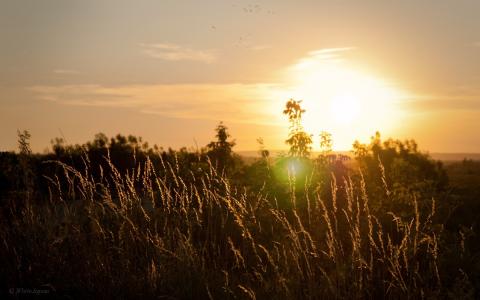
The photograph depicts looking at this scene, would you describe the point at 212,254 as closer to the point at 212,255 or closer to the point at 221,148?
the point at 212,255

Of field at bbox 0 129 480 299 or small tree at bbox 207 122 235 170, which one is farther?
small tree at bbox 207 122 235 170

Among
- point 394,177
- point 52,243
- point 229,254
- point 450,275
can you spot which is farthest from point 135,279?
point 394,177

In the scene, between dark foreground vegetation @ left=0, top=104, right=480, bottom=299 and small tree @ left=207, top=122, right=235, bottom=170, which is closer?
dark foreground vegetation @ left=0, top=104, right=480, bottom=299

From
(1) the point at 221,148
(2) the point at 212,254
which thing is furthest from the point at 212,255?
(1) the point at 221,148

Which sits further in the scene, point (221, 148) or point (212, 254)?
point (221, 148)

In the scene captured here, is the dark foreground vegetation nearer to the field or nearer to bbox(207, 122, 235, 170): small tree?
the field

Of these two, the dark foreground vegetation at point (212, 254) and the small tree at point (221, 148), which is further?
the small tree at point (221, 148)

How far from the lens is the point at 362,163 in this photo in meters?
15.1

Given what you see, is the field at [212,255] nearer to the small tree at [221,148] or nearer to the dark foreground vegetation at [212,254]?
the dark foreground vegetation at [212,254]

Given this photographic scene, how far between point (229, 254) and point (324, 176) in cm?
459

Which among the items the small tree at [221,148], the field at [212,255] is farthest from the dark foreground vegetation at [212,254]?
the small tree at [221,148]

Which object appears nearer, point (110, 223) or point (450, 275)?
point (450, 275)

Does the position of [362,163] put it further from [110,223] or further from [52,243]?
[52,243]

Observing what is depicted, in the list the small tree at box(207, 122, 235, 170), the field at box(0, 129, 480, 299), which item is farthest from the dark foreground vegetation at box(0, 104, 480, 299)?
the small tree at box(207, 122, 235, 170)
